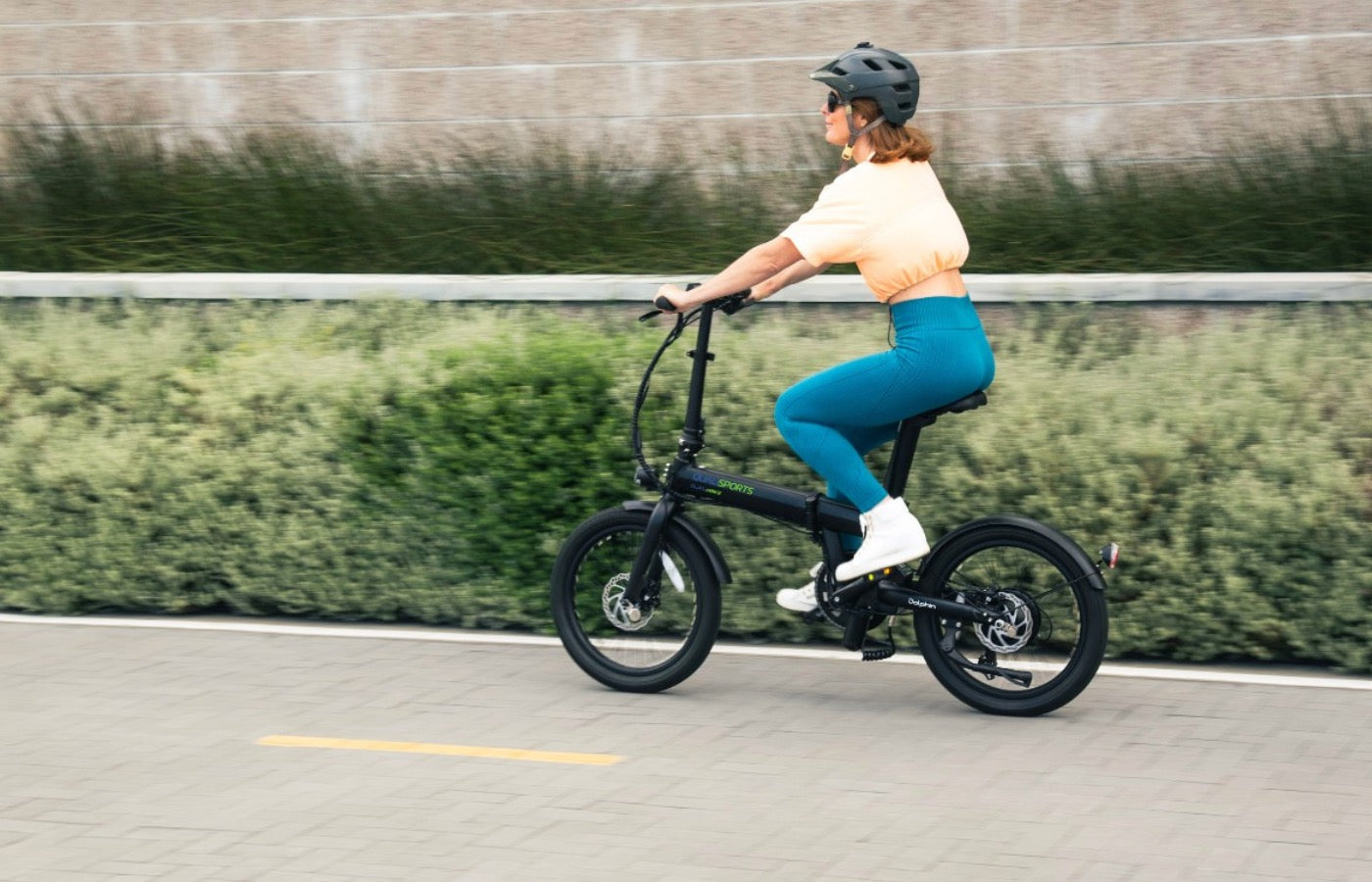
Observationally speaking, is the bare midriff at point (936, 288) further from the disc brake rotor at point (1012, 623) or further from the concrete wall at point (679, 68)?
the concrete wall at point (679, 68)

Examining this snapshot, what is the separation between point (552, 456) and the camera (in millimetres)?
7812

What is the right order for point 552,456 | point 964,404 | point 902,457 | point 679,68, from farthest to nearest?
point 679,68 < point 552,456 < point 902,457 < point 964,404

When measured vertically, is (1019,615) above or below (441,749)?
above

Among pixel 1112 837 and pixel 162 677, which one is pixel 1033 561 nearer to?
pixel 1112 837

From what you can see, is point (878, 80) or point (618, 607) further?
point (618, 607)

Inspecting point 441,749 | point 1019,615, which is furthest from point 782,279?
point 441,749

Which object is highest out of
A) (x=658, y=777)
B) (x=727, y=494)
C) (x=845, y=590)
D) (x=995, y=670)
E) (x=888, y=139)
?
(x=888, y=139)

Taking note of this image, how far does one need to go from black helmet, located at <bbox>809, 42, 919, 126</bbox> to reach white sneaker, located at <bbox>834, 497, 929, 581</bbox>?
1324mm

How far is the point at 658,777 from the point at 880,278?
71.2 inches

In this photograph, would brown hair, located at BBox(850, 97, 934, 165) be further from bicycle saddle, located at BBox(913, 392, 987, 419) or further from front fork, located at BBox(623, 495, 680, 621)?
front fork, located at BBox(623, 495, 680, 621)

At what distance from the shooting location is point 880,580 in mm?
6496

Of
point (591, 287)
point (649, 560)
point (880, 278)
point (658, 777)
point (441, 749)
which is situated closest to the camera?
point (658, 777)

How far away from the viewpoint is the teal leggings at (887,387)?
6230 millimetres

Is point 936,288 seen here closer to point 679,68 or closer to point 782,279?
point 782,279
